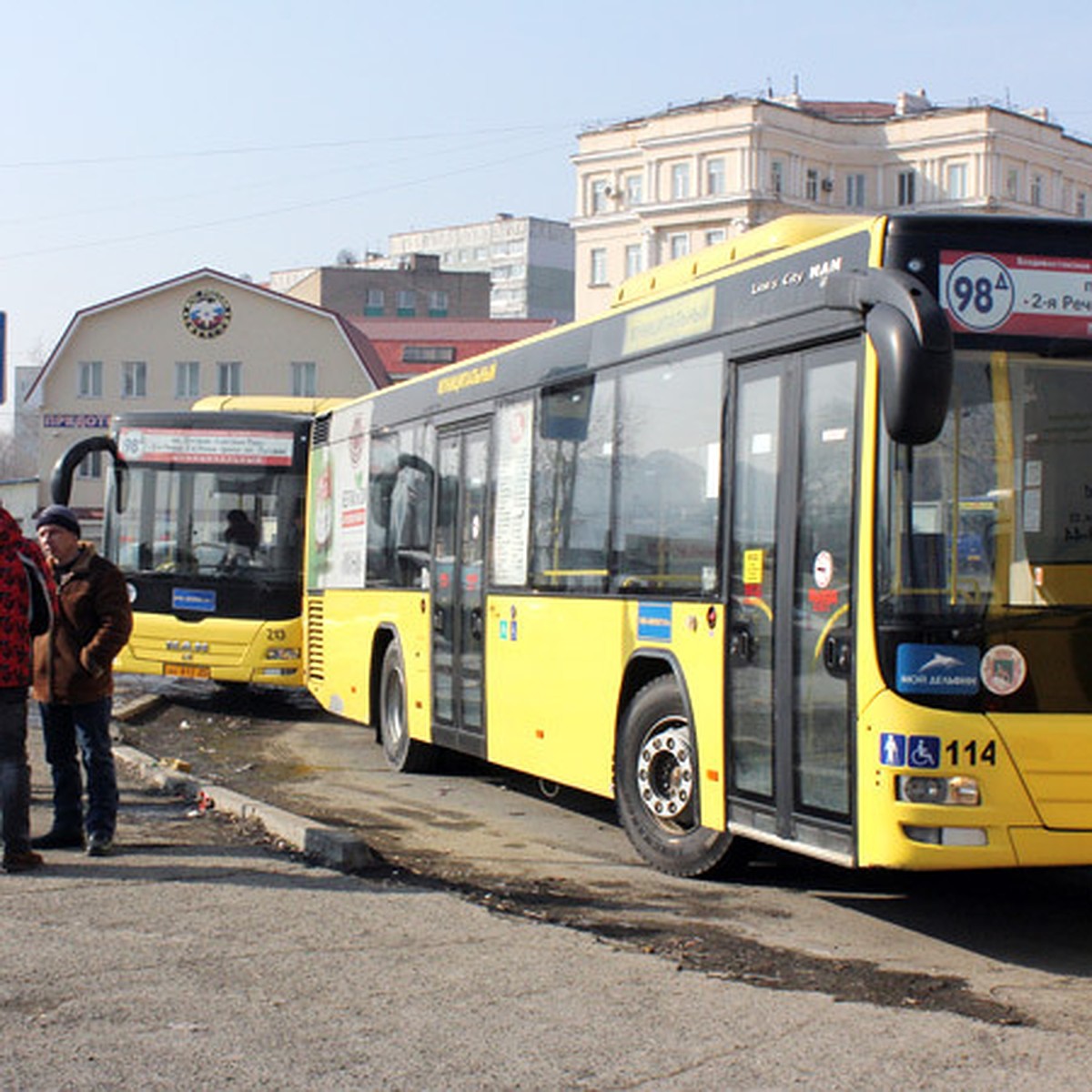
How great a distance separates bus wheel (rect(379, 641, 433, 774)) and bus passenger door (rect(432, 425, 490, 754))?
33.2 inches

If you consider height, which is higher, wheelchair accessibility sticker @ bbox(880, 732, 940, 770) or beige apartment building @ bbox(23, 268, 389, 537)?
beige apartment building @ bbox(23, 268, 389, 537)

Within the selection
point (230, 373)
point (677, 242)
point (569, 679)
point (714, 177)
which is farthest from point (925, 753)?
point (677, 242)

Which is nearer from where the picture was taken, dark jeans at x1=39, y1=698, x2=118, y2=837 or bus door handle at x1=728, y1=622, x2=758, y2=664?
bus door handle at x1=728, y1=622, x2=758, y2=664

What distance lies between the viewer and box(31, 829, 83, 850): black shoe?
30.7ft

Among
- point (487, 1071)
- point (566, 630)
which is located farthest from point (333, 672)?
point (487, 1071)

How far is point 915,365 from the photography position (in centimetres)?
666

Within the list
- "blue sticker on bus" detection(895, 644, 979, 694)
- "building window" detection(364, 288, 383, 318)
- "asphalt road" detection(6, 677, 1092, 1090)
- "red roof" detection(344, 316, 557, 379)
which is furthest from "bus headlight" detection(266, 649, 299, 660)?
"building window" detection(364, 288, 383, 318)

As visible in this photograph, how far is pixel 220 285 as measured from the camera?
238 feet

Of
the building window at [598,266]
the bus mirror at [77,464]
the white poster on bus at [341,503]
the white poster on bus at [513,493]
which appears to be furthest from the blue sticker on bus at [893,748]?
the building window at [598,266]

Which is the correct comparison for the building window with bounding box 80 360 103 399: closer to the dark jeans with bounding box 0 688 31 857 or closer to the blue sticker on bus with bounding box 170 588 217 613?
the blue sticker on bus with bounding box 170 588 217 613

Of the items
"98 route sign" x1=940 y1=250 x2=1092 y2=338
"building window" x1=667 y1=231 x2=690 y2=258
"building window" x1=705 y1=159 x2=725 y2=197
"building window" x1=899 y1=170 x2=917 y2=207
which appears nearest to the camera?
"98 route sign" x1=940 y1=250 x2=1092 y2=338

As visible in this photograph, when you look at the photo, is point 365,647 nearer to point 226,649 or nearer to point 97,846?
point 226,649

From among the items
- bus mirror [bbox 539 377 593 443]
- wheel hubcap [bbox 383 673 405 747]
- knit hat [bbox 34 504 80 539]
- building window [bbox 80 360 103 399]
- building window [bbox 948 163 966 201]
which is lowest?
wheel hubcap [bbox 383 673 405 747]

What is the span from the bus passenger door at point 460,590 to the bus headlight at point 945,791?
5.40m
